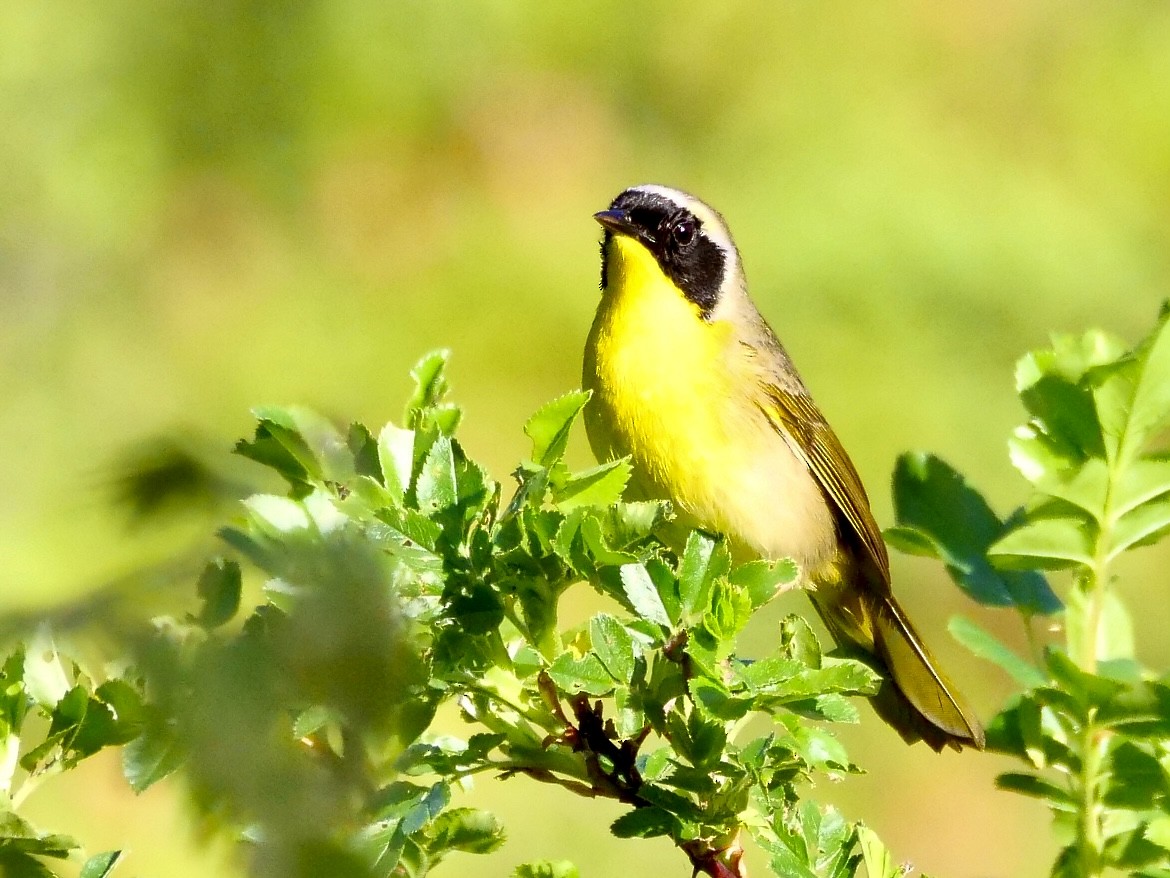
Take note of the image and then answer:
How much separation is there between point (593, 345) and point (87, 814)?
1310mm

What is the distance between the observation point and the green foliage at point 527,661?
2.97ft

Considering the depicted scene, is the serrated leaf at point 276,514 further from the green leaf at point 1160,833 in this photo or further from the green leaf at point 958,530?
the green leaf at point 1160,833

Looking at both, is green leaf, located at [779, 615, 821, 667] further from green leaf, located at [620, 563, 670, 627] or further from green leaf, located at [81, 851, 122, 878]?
green leaf, located at [81, 851, 122, 878]

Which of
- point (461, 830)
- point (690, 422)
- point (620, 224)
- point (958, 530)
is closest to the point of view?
point (461, 830)

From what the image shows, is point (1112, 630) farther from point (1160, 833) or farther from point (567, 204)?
point (567, 204)

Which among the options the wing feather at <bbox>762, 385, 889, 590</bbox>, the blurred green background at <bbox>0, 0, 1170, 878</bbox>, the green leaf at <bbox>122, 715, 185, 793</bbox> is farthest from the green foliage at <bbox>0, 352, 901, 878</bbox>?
the blurred green background at <bbox>0, 0, 1170, 878</bbox>

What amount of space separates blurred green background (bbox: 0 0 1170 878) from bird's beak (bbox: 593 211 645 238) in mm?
1158

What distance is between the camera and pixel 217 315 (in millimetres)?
4391

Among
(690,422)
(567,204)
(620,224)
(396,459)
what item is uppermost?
(567,204)

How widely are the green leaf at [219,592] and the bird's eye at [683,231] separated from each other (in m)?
1.92

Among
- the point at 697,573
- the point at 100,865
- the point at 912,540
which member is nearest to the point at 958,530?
the point at 912,540

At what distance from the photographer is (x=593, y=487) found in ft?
3.38

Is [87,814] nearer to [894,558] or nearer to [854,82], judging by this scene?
[894,558]

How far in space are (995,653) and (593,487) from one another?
29 cm
